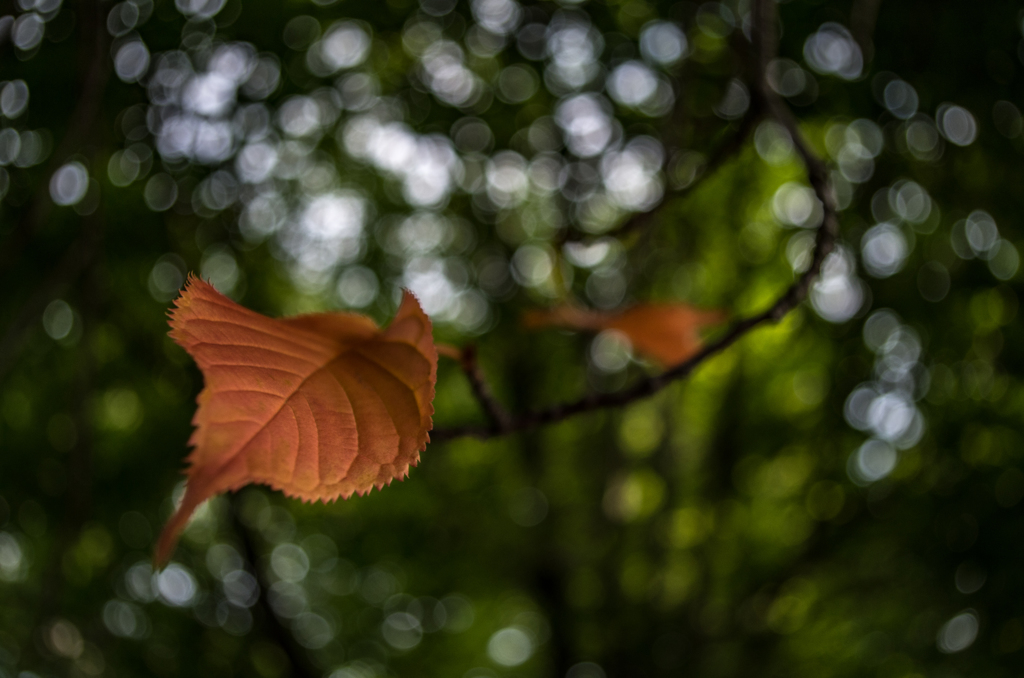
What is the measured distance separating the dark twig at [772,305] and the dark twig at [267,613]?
2214mm

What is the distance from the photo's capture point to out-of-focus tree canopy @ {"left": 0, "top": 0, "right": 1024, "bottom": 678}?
4.74 ft

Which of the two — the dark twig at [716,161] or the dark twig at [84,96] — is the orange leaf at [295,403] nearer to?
the dark twig at [716,161]

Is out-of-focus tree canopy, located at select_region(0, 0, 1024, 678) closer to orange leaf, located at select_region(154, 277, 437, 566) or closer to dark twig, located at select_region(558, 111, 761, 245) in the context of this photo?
dark twig, located at select_region(558, 111, 761, 245)

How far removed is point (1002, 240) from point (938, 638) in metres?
1.08

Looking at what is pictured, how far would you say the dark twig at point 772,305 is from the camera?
0.60 metres

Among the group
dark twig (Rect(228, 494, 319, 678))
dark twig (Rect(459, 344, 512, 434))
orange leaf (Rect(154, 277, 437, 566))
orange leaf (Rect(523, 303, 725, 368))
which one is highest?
orange leaf (Rect(154, 277, 437, 566))

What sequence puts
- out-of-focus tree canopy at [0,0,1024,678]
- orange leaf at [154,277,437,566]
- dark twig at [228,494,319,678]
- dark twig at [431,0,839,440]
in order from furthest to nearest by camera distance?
dark twig at [228,494,319,678] → out-of-focus tree canopy at [0,0,1024,678] → dark twig at [431,0,839,440] → orange leaf at [154,277,437,566]

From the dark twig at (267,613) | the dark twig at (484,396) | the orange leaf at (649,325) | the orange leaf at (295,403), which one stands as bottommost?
the dark twig at (267,613)

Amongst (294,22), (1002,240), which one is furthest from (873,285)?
(294,22)

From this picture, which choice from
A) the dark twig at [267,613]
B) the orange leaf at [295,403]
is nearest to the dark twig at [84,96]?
the orange leaf at [295,403]

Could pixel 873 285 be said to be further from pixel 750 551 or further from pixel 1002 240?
pixel 750 551

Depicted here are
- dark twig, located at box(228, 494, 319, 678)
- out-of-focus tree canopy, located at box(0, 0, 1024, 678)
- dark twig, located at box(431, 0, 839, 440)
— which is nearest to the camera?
dark twig, located at box(431, 0, 839, 440)

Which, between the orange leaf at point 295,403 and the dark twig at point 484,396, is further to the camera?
the dark twig at point 484,396

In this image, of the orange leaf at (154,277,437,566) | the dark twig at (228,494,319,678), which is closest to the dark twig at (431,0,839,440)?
the orange leaf at (154,277,437,566)
